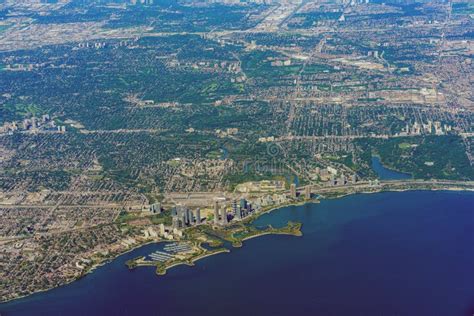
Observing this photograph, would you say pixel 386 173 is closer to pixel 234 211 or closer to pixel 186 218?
pixel 234 211

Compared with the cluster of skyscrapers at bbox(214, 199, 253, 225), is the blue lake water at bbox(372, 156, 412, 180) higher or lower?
lower

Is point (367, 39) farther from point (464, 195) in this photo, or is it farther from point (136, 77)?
point (464, 195)

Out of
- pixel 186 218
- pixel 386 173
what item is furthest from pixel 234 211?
pixel 386 173

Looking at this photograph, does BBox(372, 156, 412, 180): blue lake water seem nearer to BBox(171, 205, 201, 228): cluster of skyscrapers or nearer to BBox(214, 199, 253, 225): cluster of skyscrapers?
BBox(214, 199, 253, 225): cluster of skyscrapers

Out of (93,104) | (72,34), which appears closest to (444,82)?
(93,104)

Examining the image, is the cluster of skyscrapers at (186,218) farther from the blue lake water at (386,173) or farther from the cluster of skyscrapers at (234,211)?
the blue lake water at (386,173)

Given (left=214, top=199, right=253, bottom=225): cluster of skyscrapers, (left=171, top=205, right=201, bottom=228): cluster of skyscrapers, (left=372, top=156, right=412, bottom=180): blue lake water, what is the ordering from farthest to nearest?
(left=372, top=156, right=412, bottom=180): blue lake water, (left=214, top=199, right=253, bottom=225): cluster of skyscrapers, (left=171, top=205, right=201, bottom=228): cluster of skyscrapers

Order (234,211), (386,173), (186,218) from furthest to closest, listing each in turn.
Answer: (386,173)
(234,211)
(186,218)

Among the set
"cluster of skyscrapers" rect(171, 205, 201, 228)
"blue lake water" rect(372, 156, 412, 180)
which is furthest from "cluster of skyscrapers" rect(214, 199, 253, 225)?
"blue lake water" rect(372, 156, 412, 180)

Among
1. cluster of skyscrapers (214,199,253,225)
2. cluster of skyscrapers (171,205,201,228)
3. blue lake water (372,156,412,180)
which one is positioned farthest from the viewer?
blue lake water (372,156,412,180)

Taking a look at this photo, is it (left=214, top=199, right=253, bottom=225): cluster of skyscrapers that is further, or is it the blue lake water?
the blue lake water

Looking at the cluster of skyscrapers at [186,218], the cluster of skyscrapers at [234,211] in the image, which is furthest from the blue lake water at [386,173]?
the cluster of skyscrapers at [186,218]
